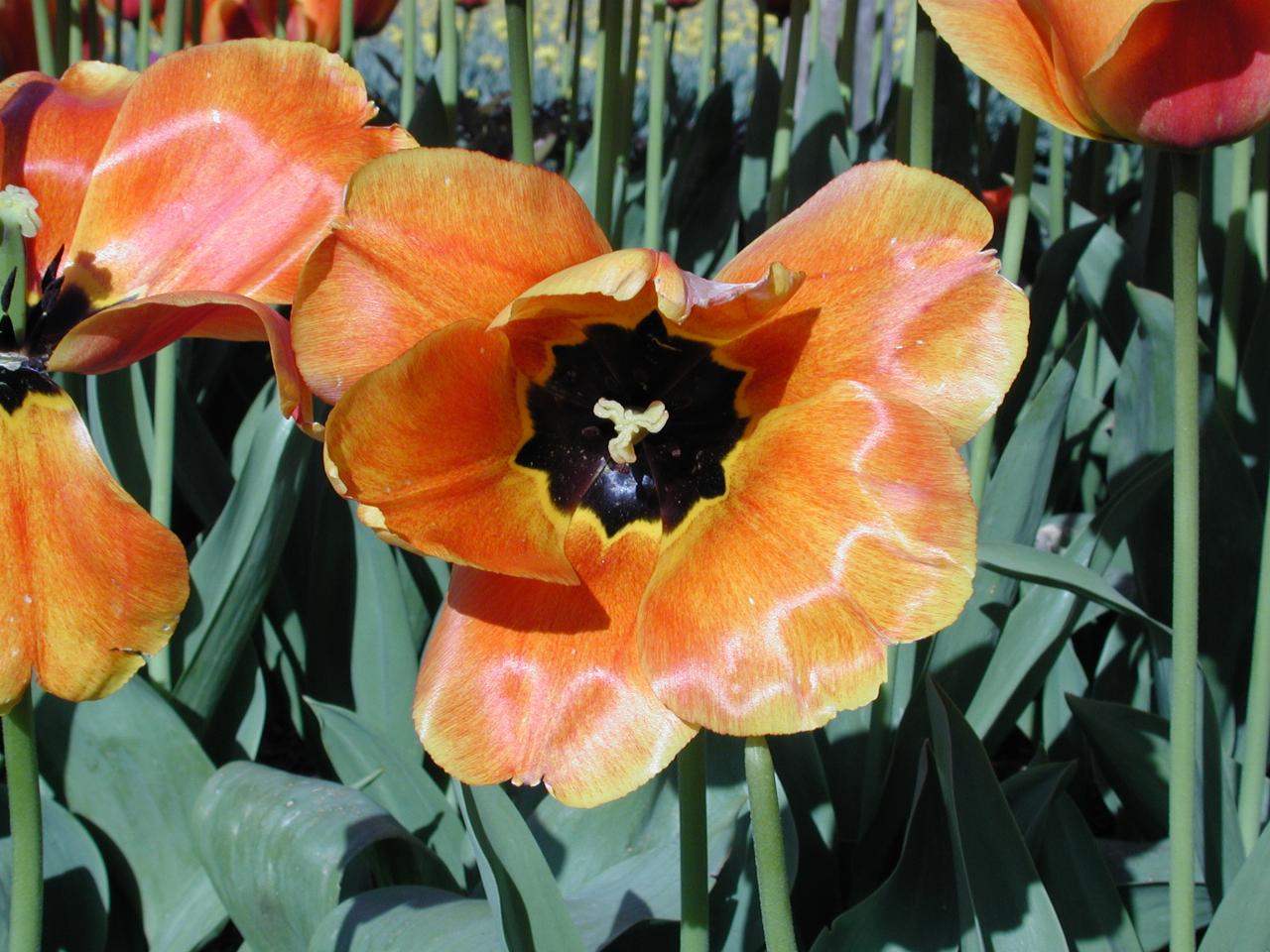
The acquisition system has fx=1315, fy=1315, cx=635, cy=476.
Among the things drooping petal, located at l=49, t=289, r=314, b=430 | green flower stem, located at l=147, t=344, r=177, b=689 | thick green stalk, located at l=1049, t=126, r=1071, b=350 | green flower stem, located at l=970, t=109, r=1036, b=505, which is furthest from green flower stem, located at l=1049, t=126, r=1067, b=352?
drooping petal, located at l=49, t=289, r=314, b=430

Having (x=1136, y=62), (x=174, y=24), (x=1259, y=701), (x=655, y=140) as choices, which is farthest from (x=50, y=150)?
(x=1259, y=701)

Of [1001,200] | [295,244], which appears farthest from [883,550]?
[1001,200]

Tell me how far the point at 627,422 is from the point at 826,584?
160 mm

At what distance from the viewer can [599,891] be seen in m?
1.14

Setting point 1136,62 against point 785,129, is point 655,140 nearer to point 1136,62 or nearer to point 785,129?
point 785,129

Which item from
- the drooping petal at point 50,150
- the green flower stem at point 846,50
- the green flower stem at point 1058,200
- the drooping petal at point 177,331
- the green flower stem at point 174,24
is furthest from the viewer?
the green flower stem at point 846,50

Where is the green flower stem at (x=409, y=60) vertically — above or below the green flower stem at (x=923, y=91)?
below

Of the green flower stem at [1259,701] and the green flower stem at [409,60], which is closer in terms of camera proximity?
the green flower stem at [1259,701]

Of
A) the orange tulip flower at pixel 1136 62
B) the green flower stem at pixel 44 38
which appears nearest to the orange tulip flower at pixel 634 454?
the orange tulip flower at pixel 1136 62

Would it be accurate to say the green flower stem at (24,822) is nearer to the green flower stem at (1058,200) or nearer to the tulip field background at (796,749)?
the tulip field background at (796,749)

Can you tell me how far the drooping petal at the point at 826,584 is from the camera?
656 millimetres

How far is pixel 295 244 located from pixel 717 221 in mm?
1818

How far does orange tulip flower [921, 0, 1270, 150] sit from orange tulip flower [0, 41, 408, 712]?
17.5 inches

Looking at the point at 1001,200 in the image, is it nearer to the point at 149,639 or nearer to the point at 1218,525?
the point at 1218,525
